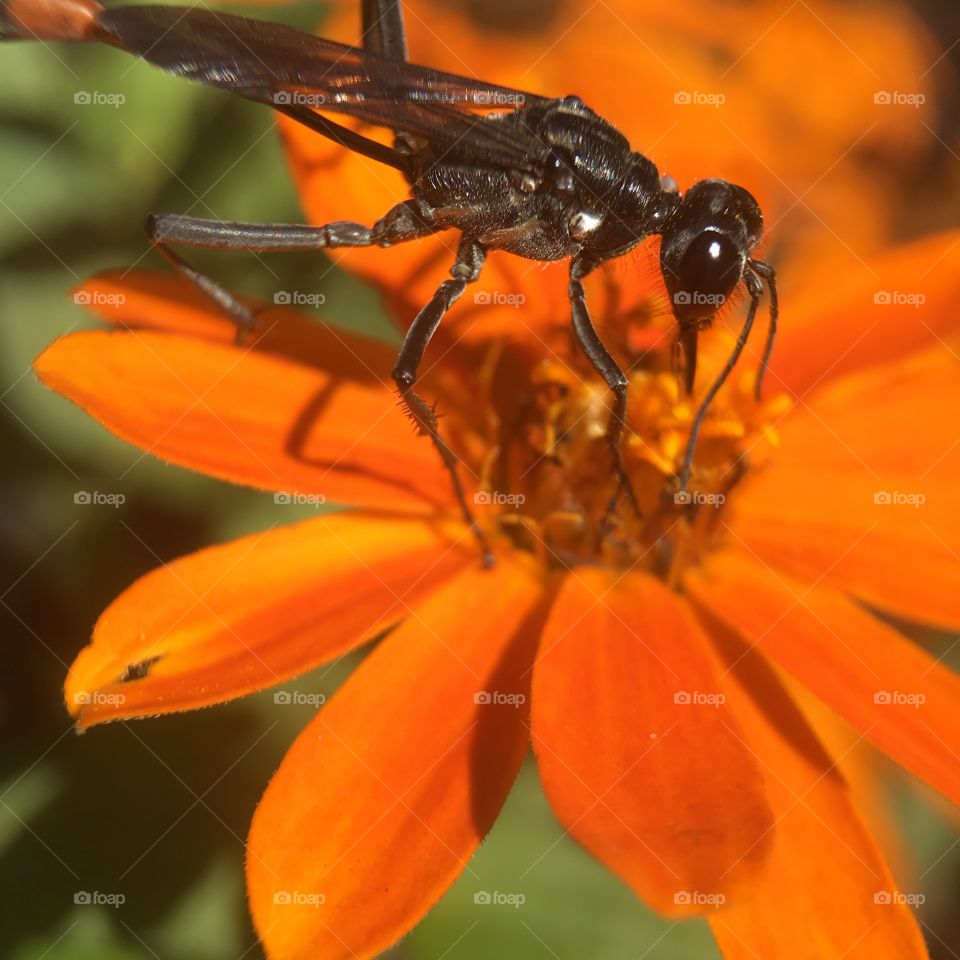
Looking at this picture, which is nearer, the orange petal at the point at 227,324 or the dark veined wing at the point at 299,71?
the dark veined wing at the point at 299,71

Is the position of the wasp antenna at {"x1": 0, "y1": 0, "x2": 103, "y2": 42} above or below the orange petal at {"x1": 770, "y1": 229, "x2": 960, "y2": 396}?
below

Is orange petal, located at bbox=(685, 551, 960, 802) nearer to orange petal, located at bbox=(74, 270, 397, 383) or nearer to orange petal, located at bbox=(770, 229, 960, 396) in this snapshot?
orange petal, located at bbox=(770, 229, 960, 396)

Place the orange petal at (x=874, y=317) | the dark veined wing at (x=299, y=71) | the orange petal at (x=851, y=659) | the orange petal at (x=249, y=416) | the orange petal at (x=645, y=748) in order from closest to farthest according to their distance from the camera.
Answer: the orange petal at (x=645, y=748) < the orange petal at (x=851, y=659) < the orange petal at (x=249, y=416) < the dark veined wing at (x=299, y=71) < the orange petal at (x=874, y=317)

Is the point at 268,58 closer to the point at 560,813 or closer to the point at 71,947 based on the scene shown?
the point at 560,813

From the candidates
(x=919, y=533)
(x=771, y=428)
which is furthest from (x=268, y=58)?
(x=919, y=533)

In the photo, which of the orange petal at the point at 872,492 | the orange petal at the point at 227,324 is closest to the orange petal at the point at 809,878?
the orange petal at the point at 872,492

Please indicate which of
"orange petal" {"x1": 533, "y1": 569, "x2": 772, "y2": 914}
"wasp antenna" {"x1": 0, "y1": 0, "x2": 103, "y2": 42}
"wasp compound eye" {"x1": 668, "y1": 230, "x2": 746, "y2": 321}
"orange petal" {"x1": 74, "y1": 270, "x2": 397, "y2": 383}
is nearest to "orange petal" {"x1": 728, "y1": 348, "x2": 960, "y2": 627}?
"orange petal" {"x1": 533, "y1": 569, "x2": 772, "y2": 914}

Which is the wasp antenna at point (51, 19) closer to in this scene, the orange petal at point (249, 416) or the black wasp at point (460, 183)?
the black wasp at point (460, 183)
